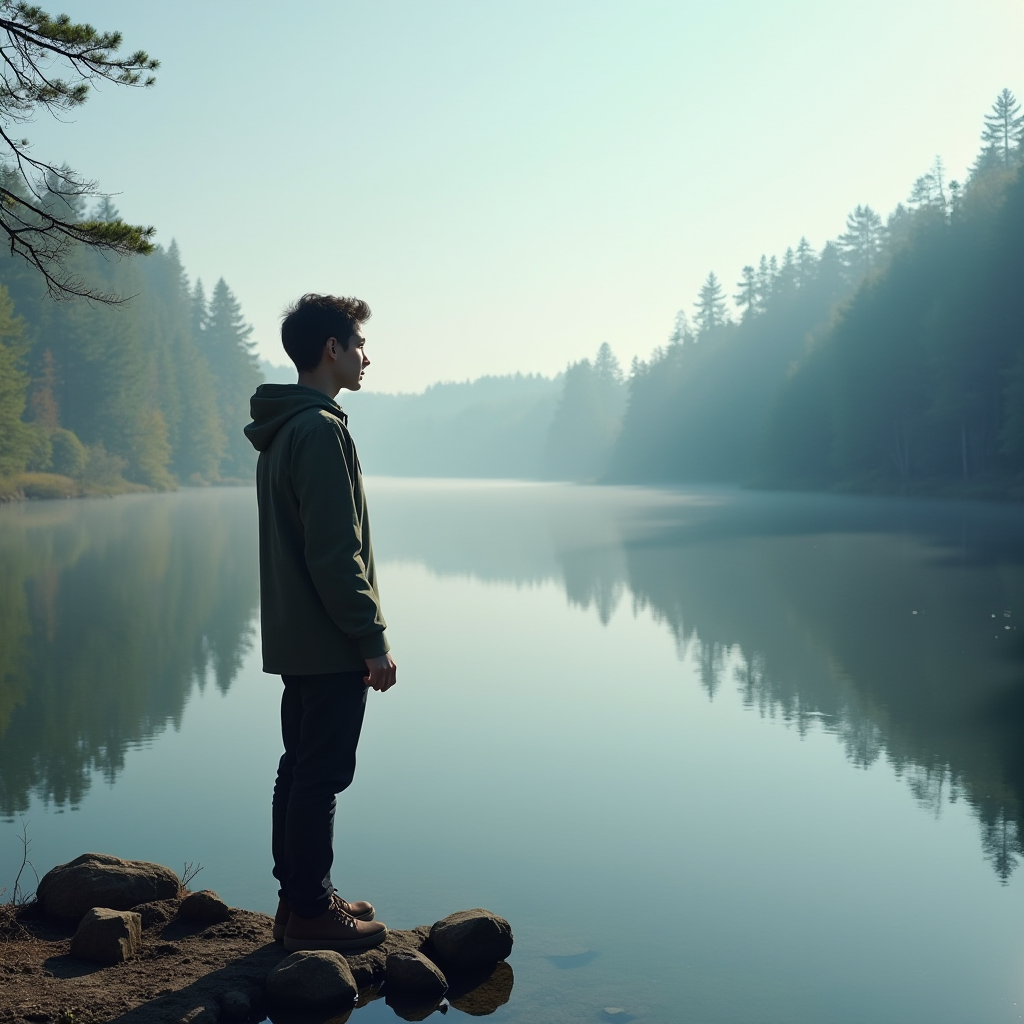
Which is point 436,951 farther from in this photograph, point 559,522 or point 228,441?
point 228,441

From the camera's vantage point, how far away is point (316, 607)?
12.3 ft

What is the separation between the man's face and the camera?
3953 millimetres

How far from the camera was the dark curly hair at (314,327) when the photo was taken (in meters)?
3.94

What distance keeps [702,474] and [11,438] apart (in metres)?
61.3

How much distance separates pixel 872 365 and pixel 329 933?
5343 cm

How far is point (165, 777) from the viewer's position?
247 inches

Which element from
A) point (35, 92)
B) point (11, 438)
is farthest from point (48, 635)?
Answer: point (11, 438)

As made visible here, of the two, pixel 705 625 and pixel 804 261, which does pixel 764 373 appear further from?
pixel 705 625

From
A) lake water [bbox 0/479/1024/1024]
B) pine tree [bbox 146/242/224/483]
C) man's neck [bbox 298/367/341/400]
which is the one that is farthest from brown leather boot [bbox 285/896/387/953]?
pine tree [bbox 146/242/224/483]

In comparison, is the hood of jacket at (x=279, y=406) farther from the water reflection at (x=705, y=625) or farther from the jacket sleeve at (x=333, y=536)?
the water reflection at (x=705, y=625)

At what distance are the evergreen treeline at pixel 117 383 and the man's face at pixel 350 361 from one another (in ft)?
84.4

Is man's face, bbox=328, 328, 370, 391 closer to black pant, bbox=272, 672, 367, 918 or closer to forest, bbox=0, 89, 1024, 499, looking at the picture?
black pant, bbox=272, 672, 367, 918

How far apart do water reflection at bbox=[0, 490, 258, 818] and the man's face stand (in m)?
3.04

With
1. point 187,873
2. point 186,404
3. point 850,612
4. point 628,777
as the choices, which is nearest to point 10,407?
point 850,612
